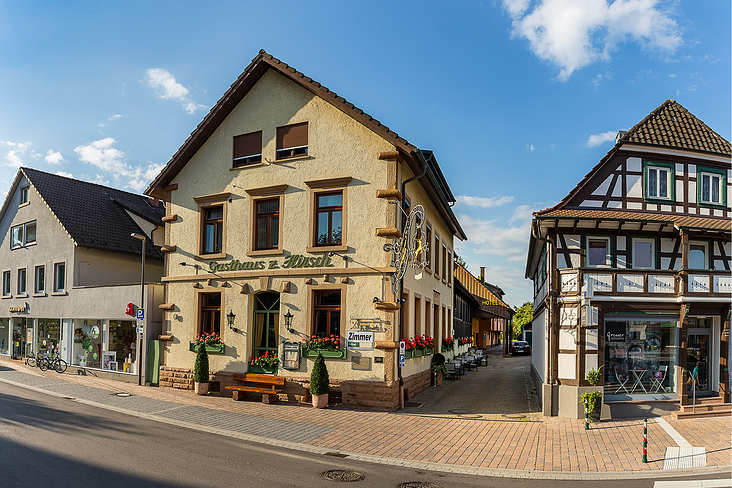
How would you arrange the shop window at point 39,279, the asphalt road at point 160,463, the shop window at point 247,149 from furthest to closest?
the shop window at point 39,279 → the shop window at point 247,149 → the asphalt road at point 160,463

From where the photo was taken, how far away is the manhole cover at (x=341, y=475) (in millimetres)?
9242

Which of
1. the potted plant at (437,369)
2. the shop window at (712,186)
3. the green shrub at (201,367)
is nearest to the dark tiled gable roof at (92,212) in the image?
the green shrub at (201,367)

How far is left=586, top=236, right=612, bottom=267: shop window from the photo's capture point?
16.2 m

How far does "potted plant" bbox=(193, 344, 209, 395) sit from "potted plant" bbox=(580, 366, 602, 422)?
40.7 ft

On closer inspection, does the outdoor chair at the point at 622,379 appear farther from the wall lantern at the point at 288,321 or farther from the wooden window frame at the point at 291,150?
the wooden window frame at the point at 291,150

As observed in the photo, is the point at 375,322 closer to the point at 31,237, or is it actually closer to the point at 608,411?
the point at 608,411

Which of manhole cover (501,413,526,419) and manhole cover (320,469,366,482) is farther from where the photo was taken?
manhole cover (501,413,526,419)

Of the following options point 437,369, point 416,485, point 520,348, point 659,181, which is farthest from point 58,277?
point 520,348

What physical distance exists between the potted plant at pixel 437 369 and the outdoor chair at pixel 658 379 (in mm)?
8428

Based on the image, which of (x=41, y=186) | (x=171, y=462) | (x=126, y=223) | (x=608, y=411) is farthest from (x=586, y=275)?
(x=41, y=186)

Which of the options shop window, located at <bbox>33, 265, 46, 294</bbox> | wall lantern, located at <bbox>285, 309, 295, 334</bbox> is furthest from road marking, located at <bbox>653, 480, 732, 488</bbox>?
shop window, located at <bbox>33, 265, 46, 294</bbox>

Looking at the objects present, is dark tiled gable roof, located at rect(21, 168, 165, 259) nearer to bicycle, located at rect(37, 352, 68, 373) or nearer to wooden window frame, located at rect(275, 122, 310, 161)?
bicycle, located at rect(37, 352, 68, 373)

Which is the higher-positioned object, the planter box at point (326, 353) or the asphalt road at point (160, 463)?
the planter box at point (326, 353)

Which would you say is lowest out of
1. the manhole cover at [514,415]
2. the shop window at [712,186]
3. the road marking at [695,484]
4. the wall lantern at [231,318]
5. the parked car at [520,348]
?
the parked car at [520,348]
